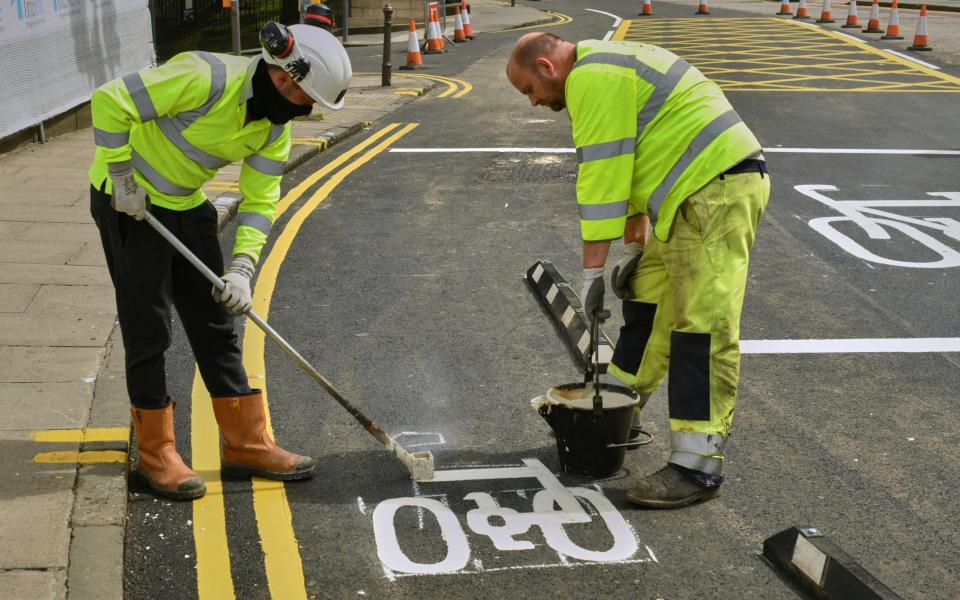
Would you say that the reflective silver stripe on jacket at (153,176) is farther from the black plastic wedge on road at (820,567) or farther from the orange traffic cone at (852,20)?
the orange traffic cone at (852,20)

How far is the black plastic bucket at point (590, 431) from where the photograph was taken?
16.0 ft

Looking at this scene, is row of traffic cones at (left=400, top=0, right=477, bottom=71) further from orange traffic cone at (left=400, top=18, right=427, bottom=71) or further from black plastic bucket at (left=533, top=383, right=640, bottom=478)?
black plastic bucket at (left=533, top=383, right=640, bottom=478)

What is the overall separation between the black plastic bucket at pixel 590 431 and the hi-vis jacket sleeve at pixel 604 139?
0.73 m

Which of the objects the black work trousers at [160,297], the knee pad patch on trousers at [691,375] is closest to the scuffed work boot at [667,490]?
the knee pad patch on trousers at [691,375]

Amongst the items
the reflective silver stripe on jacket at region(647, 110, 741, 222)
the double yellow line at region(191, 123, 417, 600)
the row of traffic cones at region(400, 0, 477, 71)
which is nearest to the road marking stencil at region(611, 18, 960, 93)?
the row of traffic cones at region(400, 0, 477, 71)

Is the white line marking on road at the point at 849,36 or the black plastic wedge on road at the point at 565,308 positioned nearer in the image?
the black plastic wedge on road at the point at 565,308

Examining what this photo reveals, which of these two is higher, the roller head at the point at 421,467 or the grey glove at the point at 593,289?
the grey glove at the point at 593,289

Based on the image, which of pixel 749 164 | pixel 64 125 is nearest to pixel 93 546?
pixel 749 164

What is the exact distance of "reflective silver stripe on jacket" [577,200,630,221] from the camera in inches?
183

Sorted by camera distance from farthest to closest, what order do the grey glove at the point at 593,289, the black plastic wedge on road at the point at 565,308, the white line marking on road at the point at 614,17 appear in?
the white line marking on road at the point at 614,17, the black plastic wedge on road at the point at 565,308, the grey glove at the point at 593,289

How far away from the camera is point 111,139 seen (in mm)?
4301

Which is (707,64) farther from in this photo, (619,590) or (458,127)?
(619,590)

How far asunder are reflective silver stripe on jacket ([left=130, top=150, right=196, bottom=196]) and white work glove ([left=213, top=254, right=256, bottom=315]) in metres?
0.37

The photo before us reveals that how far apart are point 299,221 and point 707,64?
1286 centimetres
